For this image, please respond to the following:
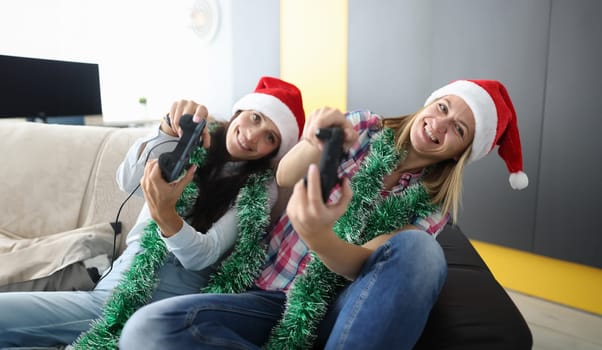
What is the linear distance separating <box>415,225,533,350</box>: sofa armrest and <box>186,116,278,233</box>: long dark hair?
0.52 meters

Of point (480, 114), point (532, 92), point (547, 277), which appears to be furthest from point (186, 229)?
point (547, 277)

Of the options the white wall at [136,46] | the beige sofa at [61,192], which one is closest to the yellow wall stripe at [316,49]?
the white wall at [136,46]

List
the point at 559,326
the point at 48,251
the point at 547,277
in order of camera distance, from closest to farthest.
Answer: the point at 48,251, the point at 559,326, the point at 547,277

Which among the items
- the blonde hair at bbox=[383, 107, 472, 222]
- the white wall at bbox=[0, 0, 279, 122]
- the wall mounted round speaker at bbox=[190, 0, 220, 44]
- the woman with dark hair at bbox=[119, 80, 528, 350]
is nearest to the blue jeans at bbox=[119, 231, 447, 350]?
the woman with dark hair at bbox=[119, 80, 528, 350]

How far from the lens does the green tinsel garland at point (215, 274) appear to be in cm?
90

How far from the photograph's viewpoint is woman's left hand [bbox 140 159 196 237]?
0.77 m

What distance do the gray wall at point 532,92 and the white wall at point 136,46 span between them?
1.26 metres

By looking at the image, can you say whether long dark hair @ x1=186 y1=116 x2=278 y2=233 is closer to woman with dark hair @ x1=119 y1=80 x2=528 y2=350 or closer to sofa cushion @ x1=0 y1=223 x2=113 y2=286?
woman with dark hair @ x1=119 y1=80 x2=528 y2=350

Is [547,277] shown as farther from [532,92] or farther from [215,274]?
[215,274]

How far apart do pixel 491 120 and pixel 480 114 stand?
4 cm

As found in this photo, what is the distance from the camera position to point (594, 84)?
160 cm

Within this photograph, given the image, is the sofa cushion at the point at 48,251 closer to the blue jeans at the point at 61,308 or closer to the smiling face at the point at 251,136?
the blue jeans at the point at 61,308

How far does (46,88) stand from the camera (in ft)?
7.71

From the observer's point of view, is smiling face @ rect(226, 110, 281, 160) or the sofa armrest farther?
smiling face @ rect(226, 110, 281, 160)
